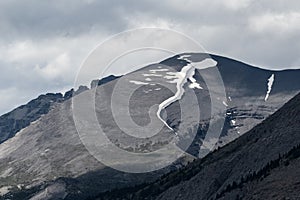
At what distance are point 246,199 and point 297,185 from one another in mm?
18759

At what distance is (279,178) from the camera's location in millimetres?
174625

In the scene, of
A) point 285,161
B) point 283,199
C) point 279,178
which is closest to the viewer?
point 283,199

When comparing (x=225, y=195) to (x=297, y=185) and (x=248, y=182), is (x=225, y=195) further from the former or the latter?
(x=297, y=185)

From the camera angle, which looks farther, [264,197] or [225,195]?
[225,195]

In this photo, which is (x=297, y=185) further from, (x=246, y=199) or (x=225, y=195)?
(x=225, y=195)

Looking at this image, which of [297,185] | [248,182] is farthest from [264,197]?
[248,182]

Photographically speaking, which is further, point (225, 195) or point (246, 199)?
point (225, 195)

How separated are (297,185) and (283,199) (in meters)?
7.55

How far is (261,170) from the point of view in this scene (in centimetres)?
19812

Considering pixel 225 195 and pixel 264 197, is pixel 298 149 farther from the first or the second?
pixel 264 197

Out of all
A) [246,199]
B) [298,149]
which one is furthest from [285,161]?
[246,199]

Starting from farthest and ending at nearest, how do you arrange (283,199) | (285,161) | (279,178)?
(285,161) → (279,178) → (283,199)

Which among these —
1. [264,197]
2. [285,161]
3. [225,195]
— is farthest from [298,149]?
[264,197]

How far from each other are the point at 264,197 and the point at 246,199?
37.8ft
